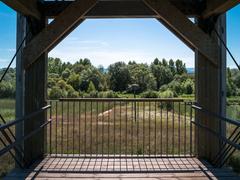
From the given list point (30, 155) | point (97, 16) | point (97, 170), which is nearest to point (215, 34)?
point (97, 16)

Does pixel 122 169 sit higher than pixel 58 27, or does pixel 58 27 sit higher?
pixel 58 27

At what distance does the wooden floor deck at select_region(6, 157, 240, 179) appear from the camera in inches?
152

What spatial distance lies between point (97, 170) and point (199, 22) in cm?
276

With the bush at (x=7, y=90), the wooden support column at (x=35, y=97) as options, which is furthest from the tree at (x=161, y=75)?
the bush at (x=7, y=90)

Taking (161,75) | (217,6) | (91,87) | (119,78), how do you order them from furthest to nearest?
(161,75)
(119,78)
(91,87)
(217,6)

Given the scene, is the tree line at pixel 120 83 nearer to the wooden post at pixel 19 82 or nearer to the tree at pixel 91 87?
the tree at pixel 91 87

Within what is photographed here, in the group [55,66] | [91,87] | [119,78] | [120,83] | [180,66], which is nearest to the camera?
[91,87]

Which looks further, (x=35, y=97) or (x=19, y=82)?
(x=35, y=97)

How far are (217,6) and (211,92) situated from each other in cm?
134

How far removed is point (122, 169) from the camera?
4.14 metres

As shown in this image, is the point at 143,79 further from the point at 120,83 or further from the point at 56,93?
the point at 56,93

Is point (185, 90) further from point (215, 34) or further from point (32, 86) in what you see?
point (32, 86)

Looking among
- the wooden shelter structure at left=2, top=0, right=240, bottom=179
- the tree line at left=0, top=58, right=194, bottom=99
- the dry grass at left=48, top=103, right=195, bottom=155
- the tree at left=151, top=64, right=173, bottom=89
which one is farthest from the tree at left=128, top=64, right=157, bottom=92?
the wooden shelter structure at left=2, top=0, right=240, bottom=179

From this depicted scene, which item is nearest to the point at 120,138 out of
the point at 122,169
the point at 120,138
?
the point at 120,138
